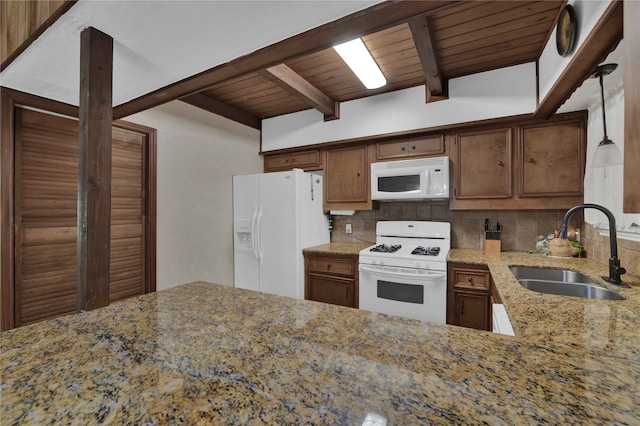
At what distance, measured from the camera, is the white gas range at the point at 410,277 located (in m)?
2.29

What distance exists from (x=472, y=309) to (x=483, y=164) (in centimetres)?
128

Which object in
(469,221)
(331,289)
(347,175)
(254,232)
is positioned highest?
(347,175)

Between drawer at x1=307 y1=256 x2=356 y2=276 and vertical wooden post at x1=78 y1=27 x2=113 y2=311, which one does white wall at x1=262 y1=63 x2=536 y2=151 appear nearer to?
drawer at x1=307 y1=256 x2=356 y2=276

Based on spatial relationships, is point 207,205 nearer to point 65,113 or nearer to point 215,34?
point 65,113

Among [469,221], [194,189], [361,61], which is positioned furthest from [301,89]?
[469,221]

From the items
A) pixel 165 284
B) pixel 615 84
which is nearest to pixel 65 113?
pixel 165 284

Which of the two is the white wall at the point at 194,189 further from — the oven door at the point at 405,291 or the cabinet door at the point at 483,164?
the cabinet door at the point at 483,164

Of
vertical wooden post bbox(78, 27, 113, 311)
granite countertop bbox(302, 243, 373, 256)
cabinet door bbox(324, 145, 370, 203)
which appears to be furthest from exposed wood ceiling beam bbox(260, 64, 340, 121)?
granite countertop bbox(302, 243, 373, 256)

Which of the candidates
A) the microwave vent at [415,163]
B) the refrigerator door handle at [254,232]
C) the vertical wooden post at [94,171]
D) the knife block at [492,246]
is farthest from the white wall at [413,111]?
the vertical wooden post at [94,171]

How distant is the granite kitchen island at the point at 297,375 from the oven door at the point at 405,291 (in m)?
1.57

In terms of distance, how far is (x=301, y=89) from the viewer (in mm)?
2551

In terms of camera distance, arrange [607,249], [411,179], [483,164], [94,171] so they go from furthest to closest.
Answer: [411,179]
[483,164]
[607,249]
[94,171]

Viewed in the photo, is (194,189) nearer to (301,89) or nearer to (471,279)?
(301,89)

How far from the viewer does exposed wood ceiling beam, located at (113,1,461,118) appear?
3.51ft
